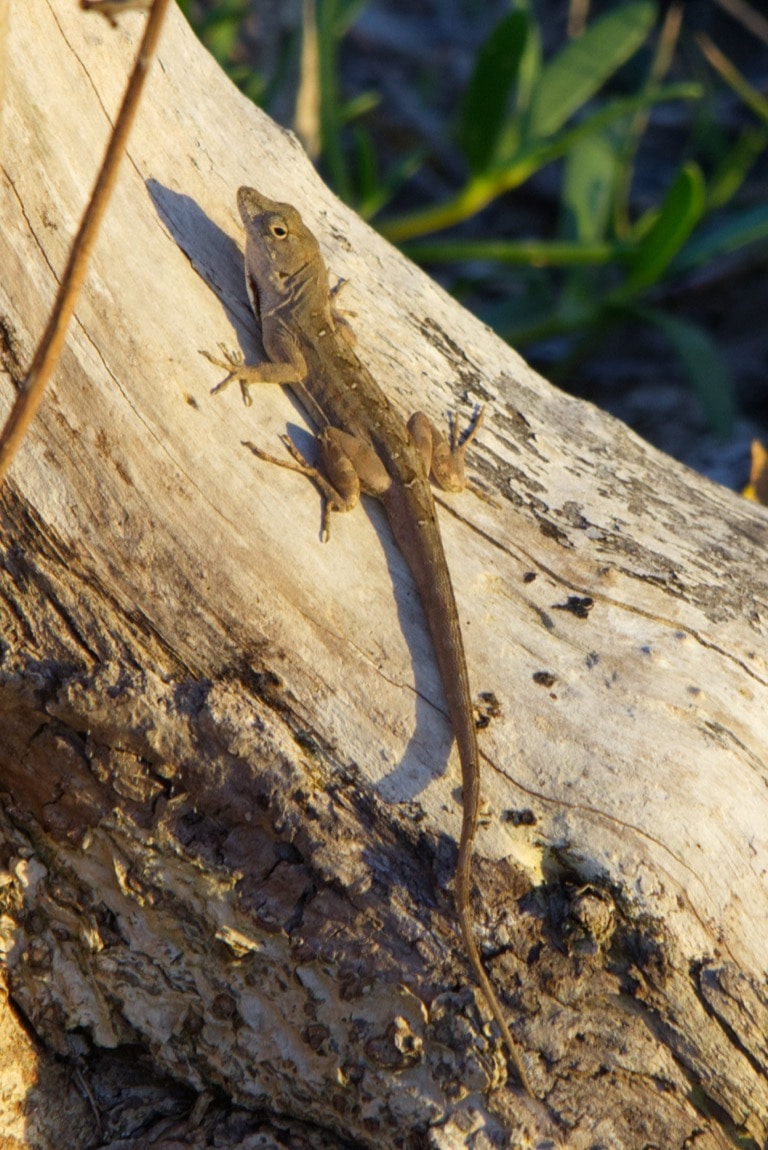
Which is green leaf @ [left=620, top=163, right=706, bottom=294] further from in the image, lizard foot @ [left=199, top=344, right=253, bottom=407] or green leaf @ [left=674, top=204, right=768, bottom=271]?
lizard foot @ [left=199, top=344, right=253, bottom=407]

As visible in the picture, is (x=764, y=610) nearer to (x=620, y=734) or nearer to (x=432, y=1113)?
(x=620, y=734)

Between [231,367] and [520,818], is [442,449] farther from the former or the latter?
[520,818]

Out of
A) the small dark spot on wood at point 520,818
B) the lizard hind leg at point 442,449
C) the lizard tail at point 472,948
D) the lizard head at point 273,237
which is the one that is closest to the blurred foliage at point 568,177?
the lizard head at point 273,237

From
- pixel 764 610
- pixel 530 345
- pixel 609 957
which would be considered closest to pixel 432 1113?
pixel 609 957

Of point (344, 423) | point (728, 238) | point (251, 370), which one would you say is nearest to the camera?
point (251, 370)

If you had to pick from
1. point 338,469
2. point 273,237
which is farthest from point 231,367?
point 273,237

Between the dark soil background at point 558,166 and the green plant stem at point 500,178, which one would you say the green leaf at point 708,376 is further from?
the green plant stem at point 500,178

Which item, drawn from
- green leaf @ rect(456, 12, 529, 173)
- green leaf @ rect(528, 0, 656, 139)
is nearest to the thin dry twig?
green leaf @ rect(456, 12, 529, 173)
